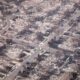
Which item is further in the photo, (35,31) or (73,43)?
(35,31)

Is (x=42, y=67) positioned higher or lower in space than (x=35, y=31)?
lower

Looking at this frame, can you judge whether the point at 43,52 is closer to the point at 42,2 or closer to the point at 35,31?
the point at 35,31

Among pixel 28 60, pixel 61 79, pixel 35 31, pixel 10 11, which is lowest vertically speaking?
pixel 61 79

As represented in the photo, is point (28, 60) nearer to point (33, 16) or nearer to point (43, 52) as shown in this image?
point (43, 52)

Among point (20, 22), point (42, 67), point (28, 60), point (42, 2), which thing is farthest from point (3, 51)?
point (42, 2)

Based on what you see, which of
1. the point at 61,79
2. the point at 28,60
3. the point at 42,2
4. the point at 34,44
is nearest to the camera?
the point at 61,79

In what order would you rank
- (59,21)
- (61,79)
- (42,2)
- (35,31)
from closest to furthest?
(61,79), (35,31), (59,21), (42,2)
